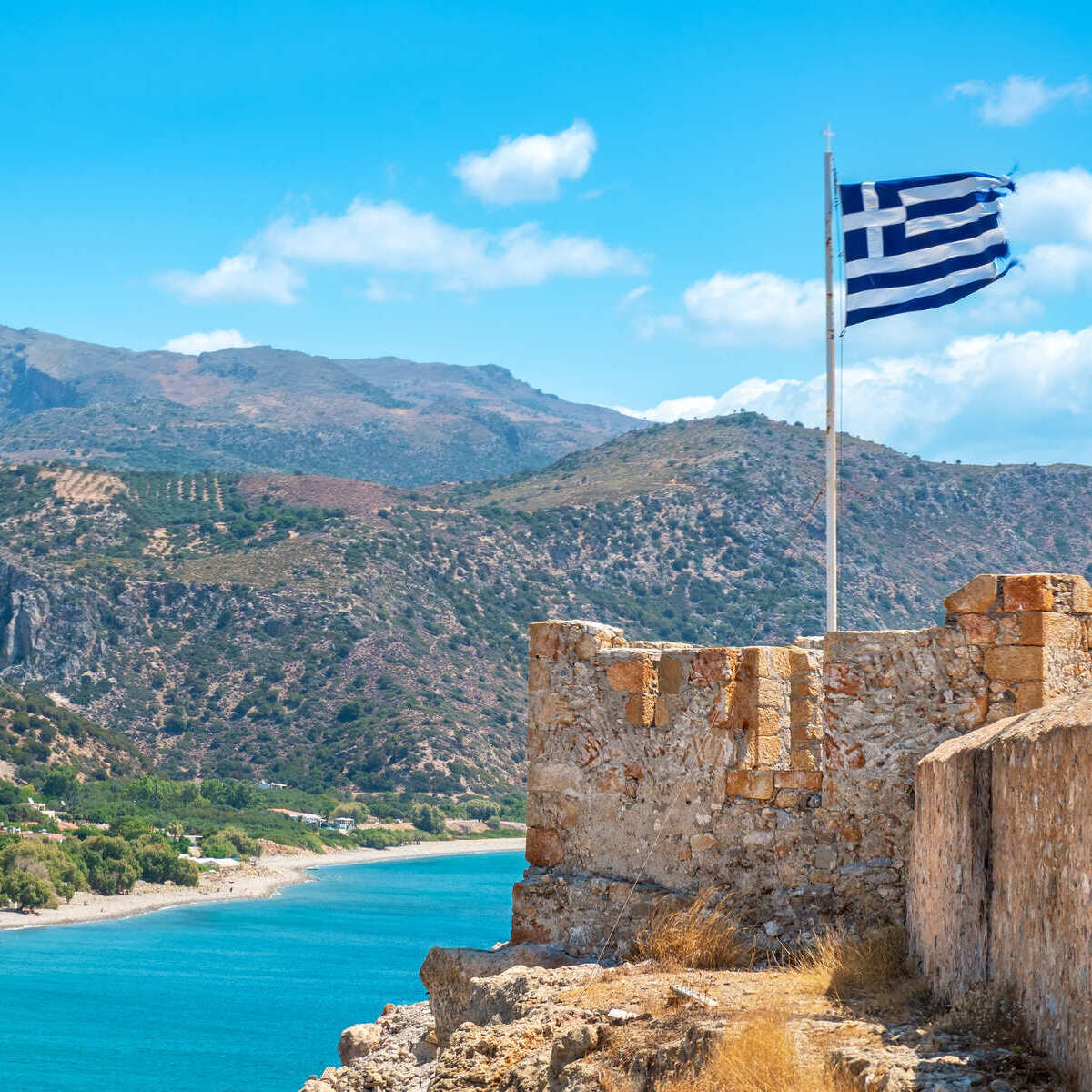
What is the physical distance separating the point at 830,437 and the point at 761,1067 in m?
7.00

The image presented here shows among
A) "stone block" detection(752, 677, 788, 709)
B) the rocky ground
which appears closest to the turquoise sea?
the rocky ground

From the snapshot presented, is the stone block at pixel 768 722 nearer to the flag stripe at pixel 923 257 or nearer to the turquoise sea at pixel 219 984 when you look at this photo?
the flag stripe at pixel 923 257

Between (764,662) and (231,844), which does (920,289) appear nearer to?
(764,662)

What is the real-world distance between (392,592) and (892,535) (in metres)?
32.7

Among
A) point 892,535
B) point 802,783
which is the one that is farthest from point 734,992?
point 892,535

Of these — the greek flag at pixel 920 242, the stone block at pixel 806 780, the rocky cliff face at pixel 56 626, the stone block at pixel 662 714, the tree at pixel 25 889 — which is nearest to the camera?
the stone block at pixel 806 780

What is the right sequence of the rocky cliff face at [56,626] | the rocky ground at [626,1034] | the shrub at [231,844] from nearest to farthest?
the rocky ground at [626,1034] < the shrub at [231,844] < the rocky cliff face at [56,626]

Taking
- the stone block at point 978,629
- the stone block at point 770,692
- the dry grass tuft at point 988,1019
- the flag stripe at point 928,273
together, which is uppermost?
the flag stripe at point 928,273

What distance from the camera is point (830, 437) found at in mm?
11992

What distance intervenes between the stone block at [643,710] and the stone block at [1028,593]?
2.13 meters

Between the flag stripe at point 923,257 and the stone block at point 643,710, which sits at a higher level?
the flag stripe at point 923,257

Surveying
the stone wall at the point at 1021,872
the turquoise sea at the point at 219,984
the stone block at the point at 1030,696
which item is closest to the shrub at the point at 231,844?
the turquoise sea at the point at 219,984

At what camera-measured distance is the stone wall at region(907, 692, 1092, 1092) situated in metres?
5.02

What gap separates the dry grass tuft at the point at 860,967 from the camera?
7012 millimetres
